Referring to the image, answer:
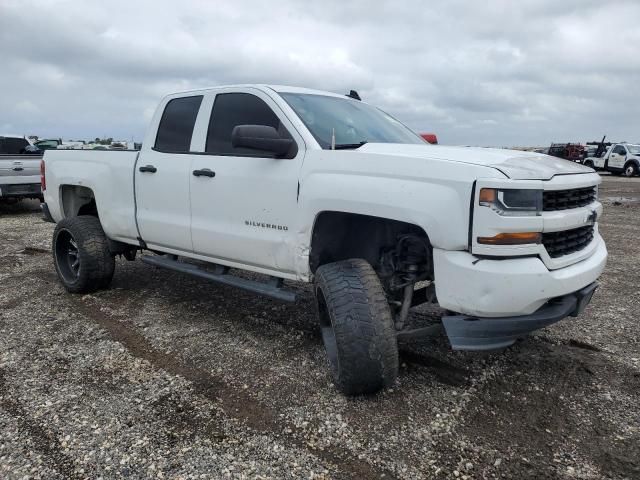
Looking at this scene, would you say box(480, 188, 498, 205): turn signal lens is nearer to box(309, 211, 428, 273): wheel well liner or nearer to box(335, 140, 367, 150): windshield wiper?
box(309, 211, 428, 273): wheel well liner

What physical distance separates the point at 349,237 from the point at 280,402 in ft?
4.00

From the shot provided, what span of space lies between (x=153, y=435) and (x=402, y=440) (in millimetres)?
1342

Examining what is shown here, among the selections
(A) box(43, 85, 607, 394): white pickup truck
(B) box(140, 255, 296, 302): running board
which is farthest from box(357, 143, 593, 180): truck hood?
(B) box(140, 255, 296, 302): running board

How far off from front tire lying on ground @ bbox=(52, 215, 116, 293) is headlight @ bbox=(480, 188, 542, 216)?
13.0 feet

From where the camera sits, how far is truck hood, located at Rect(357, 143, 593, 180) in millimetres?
2805

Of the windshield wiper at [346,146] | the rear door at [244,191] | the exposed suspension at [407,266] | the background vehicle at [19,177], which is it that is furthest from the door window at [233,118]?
the background vehicle at [19,177]

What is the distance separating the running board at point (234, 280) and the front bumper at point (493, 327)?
1196 millimetres

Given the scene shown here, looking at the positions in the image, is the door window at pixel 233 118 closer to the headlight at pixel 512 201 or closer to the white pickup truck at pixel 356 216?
the white pickup truck at pixel 356 216

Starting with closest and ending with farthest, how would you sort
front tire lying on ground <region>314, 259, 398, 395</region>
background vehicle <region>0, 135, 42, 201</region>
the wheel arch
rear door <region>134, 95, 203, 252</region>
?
front tire lying on ground <region>314, 259, 398, 395</region>, rear door <region>134, 95, 203, 252</region>, the wheel arch, background vehicle <region>0, 135, 42, 201</region>

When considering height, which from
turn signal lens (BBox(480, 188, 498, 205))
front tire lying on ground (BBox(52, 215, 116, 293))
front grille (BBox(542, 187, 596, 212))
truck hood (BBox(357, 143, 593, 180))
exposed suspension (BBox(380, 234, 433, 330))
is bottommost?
front tire lying on ground (BBox(52, 215, 116, 293))

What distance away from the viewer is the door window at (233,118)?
392cm

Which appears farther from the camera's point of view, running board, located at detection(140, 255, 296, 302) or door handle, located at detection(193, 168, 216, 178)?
door handle, located at detection(193, 168, 216, 178)

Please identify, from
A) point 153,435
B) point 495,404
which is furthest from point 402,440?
point 153,435

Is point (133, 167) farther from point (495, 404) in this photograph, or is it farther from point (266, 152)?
point (495, 404)
